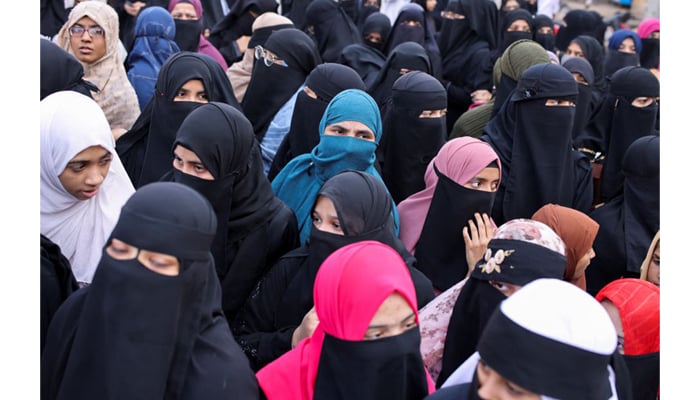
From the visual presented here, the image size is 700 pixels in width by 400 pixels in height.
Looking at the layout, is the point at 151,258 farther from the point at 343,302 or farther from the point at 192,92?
the point at 192,92

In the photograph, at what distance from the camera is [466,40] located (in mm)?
8414

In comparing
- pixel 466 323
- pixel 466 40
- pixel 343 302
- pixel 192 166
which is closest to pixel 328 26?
pixel 466 40

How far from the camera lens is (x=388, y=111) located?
4.86 m

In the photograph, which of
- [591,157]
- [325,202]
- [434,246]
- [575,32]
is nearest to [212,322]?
[325,202]

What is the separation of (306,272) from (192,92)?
1.43 metres

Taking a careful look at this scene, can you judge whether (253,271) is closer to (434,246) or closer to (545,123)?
(434,246)

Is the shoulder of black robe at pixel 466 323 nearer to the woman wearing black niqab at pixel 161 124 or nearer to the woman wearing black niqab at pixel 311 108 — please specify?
the woman wearing black niqab at pixel 161 124

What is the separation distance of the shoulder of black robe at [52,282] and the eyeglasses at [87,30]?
252cm

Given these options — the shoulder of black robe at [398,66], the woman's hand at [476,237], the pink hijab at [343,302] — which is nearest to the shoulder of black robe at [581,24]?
the shoulder of black robe at [398,66]

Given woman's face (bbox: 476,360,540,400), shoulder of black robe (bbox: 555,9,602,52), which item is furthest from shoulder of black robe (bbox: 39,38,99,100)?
shoulder of black robe (bbox: 555,9,602,52)

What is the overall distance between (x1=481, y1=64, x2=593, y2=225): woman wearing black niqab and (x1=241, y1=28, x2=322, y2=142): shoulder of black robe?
139 centimetres

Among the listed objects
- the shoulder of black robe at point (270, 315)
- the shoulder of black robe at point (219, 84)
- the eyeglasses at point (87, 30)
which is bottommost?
the shoulder of black robe at point (270, 315)

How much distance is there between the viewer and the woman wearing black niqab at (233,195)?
3289mm

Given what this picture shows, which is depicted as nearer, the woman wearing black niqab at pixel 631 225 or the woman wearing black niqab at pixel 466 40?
the woman wearing black niqab at pixel 631 225
